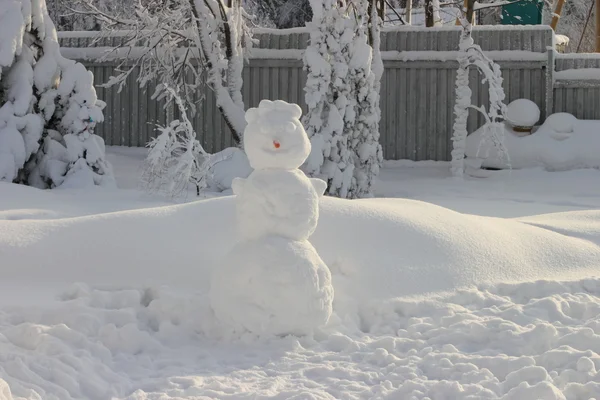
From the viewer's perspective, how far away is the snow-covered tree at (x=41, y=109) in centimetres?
948

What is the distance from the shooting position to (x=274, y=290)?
4.98 meters

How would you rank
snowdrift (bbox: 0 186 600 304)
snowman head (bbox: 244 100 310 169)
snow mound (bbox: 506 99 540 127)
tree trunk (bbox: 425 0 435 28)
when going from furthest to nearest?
tree trunk (bbox: 425 0 435 28) → snow mound (bbox: 506 99 540 127) → snowdrift (bbox: 0 186 600 304) → snowman head (bbox: 244 100 310 169)

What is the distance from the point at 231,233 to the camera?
655cm

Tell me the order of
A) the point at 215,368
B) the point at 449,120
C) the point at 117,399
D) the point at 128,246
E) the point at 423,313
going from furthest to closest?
the point at 449,120 → the point at 128,246 → the point at 423,313 → the point at 215,368 → the point at 117,399

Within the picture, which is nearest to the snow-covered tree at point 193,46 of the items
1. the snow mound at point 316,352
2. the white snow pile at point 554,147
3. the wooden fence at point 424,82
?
the wooden fence at point 424,82

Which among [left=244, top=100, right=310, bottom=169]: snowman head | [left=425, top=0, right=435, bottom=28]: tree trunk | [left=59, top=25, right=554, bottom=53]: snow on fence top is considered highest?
[left=425, top=0, right=435, bottom=28]: tree trunk

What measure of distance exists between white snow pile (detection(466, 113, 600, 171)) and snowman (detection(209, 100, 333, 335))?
22.5 ft

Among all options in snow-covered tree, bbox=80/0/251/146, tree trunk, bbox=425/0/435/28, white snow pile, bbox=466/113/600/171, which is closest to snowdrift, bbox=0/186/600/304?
snow-covered tree, bbox=80/0/251/146

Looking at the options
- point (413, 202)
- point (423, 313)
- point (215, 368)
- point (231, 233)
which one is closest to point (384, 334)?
point (423, 313)

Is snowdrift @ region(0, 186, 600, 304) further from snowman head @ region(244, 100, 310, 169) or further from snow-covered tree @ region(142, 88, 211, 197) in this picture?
snow-covered tree @ region(142, 88, 211, 197)

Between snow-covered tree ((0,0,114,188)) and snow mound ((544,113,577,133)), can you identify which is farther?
snow mound ((544,113,577,133))

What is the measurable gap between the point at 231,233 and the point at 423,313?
1.68 metres

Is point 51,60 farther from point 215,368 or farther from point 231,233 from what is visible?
point 215,368

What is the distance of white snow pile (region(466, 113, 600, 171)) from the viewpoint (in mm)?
11836
